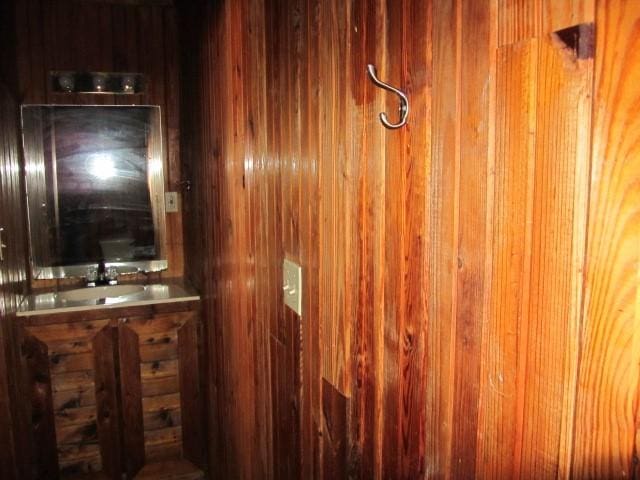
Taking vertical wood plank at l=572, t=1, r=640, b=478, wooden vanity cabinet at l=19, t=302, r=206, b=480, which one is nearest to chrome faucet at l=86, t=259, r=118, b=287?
wooden vanity cabinet at l=19, t=302, r=206, b=480

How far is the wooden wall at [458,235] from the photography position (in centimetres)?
42

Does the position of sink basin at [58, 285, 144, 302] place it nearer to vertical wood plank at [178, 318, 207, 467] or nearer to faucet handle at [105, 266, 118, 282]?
faucet handle at [105, 266, 118, 282]

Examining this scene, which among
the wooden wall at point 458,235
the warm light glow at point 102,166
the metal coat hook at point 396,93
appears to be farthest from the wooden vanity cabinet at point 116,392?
the metal coat hook at point 396,93

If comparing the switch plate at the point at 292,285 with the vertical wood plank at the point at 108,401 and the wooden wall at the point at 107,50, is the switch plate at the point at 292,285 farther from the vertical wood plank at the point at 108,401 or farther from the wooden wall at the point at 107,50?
the wooden wall at the point at 107,50

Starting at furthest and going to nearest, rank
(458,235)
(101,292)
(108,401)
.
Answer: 1. (101,292)
2. (108,401)
3. (458,235)

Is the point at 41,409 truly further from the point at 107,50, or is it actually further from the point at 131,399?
the point at 107,50

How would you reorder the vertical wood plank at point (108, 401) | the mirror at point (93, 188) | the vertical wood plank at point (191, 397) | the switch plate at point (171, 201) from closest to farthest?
the vertical wood plank at point (108, 401)
the vertical wood plank at point (191, 397)
the mirror at point (93, 188)
the switch plate at point (171, 201)

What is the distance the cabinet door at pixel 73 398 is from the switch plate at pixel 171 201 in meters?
0.82

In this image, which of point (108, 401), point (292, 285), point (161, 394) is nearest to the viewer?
point (292, 285)

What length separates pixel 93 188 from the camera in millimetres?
Answer: 2945

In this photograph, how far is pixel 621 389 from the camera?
0.40 meters

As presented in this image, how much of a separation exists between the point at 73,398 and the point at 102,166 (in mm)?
1299

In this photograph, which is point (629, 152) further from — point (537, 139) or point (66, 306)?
point (66, 306)

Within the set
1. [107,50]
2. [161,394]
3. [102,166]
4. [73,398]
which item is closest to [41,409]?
[73,398]
